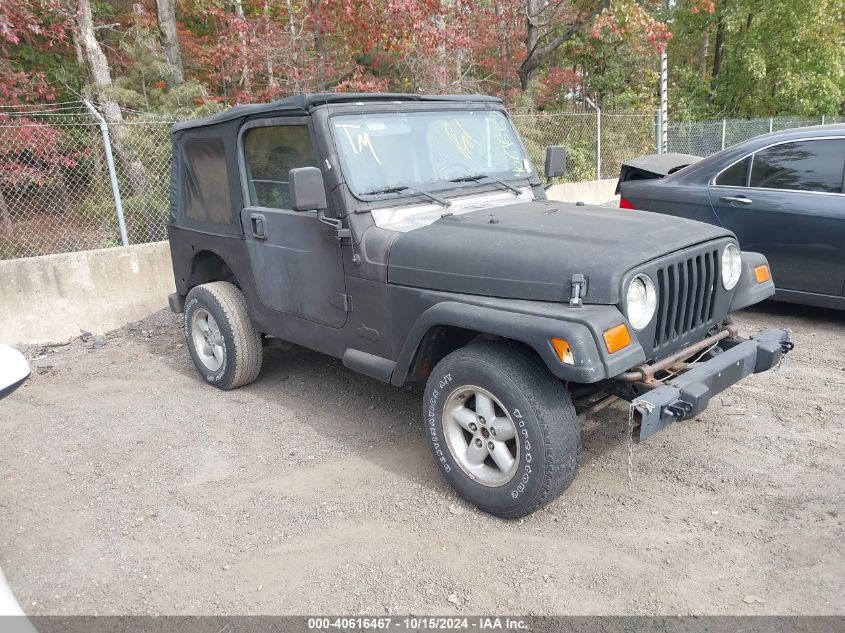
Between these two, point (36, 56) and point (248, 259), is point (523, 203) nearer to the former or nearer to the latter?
point (248, 259)

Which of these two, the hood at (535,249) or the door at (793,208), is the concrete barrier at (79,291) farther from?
the door at (793,208)

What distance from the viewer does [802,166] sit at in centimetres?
557

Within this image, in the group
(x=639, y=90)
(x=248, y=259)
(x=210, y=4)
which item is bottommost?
(x=248, y=259)

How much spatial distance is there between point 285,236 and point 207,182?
1082 mm

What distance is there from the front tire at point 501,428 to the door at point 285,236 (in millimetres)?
950

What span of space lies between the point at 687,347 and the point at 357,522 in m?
1.86

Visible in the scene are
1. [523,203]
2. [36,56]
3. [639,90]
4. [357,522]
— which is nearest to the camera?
[357,522]

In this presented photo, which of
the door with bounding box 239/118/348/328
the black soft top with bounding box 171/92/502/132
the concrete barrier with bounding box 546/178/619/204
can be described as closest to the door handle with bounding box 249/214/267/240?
the door with bounding box 239/118/348/328

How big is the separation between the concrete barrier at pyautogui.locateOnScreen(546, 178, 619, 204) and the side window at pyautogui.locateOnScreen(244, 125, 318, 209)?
23.1 ft

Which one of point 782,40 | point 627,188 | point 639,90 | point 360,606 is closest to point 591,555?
point 360,606

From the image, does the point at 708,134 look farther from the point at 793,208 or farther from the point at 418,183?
the point at 418,183

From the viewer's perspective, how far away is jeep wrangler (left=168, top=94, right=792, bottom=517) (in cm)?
295

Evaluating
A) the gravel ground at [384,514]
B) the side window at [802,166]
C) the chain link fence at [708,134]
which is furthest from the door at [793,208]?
the chain link fence at [708,134]

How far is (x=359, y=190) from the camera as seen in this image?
370cm
